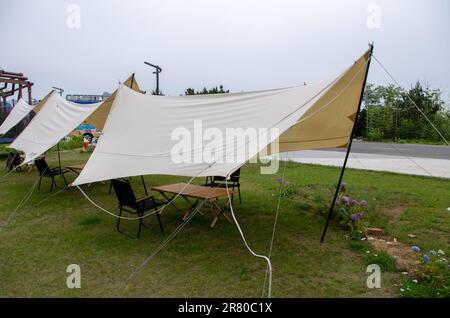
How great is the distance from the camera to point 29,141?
578 centimetres

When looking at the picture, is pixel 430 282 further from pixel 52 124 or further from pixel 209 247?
pixel 52 124

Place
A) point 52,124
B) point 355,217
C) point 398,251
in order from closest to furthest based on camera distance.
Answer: point 398,251, point 355,217, point 52,124

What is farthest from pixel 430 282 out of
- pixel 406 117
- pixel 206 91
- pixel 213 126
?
pixel 406 117

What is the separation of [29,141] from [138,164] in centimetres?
362

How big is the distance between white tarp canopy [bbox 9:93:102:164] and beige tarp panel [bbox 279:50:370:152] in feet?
11.9

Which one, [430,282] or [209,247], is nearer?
[430,282]

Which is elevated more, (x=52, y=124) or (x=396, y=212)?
(x=52, y=124)

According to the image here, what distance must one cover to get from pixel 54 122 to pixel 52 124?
0.05 meters

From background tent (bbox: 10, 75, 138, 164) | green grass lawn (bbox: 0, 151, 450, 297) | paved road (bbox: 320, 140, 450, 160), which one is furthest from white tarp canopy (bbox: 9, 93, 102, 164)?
paved road (bbox: 320, 140, 450, 160)

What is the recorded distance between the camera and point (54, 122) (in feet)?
19.1

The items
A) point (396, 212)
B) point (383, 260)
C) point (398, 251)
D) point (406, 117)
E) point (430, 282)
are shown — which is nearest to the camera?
point (430, 282)
